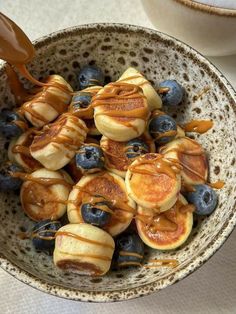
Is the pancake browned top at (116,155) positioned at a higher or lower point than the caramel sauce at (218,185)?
lower

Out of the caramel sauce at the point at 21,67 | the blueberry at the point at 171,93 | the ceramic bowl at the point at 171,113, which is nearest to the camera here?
the ceramic bowl at the point at 171,113

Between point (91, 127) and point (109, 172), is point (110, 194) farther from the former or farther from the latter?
point (91, 127)

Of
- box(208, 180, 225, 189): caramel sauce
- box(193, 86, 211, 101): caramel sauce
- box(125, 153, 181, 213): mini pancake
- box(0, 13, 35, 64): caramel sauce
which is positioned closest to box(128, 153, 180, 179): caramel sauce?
box(125, 153, 181, 213): mini pancake

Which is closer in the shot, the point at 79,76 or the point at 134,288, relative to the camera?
the point at 134,288

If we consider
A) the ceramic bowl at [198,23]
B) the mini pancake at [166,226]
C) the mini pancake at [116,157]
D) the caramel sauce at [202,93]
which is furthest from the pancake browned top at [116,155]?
the ceramic bowl at [198,23]

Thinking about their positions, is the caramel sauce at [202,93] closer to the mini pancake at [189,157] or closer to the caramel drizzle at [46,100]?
the mini pancake at [189,157]

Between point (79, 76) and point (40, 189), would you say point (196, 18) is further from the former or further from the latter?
point (40, 189)

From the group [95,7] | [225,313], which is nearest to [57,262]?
[225,313]
